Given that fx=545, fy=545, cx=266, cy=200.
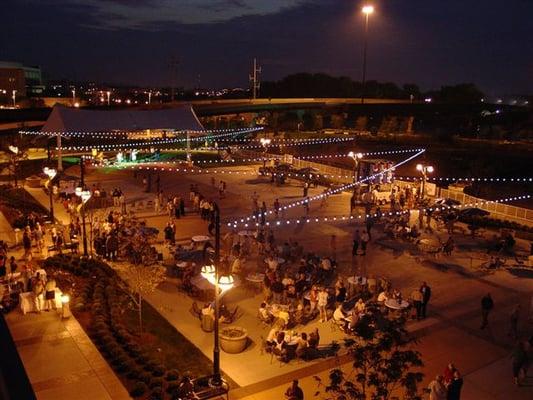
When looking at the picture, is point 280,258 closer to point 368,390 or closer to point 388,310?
point 388,310

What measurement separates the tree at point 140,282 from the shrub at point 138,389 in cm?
288

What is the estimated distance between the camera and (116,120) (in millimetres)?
44531

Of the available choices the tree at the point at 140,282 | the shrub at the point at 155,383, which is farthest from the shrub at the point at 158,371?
the tree at the point at 140,282

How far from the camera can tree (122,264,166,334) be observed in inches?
594

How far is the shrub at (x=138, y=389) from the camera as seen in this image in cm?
1097

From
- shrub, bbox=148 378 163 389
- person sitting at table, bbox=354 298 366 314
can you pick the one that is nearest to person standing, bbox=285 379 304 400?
shrub, bbox=148 378 163 389

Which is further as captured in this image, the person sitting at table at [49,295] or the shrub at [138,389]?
the person sitting at table at [49,295]

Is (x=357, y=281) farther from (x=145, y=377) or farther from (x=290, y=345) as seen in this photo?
(x=145, y=377)

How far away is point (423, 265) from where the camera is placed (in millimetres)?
20109

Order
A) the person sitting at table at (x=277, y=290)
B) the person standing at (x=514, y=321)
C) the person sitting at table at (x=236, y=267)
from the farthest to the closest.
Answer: the person sitting at table at (x=236, y=267) < the person sitting at table at (x=277, y=290) < the person standing at (x=514, y=321)

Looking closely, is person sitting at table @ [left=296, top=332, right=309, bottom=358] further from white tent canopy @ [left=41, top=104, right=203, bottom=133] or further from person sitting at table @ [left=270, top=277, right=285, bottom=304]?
white tent canopy @ [left=41, top=104, right=203, bottom=133]

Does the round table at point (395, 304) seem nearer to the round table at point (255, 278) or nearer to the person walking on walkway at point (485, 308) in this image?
the person walking on walkway at point (485, 308)

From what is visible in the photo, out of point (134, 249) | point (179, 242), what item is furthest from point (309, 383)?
point (179, 242)

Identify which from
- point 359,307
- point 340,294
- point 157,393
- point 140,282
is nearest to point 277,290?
point 340,294
